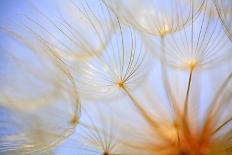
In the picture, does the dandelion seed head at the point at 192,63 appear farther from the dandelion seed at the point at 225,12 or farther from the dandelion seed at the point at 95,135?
the dandelion seed at the point at 95,135

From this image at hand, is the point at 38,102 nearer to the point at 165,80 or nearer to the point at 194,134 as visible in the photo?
the point at 165,80

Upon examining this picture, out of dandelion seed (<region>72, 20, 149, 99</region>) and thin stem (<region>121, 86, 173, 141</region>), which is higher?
dandelion seed (<region>72, 20, 149, 99</region>)

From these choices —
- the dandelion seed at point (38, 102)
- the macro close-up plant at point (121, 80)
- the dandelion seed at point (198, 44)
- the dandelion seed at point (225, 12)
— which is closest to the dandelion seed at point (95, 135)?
the macro close-up plant at point (121, 80)

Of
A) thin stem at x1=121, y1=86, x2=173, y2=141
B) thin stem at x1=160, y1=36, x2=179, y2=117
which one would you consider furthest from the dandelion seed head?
thin stem at x1=121, y1=86, x2=173, y2=141

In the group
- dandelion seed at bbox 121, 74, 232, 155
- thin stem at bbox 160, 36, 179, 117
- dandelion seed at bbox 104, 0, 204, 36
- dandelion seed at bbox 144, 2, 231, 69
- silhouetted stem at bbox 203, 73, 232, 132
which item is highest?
dandelion seed at bbox 104, 0, 204, 36

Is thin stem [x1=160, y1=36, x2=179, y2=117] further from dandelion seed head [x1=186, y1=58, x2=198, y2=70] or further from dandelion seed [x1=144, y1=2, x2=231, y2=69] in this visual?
dandelion seed head [x1=186, y1=58, x2=198, y2=70]

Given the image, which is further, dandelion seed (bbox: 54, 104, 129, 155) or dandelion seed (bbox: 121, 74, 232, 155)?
dandelion seed (bbox: 54, 104, 129, 155)

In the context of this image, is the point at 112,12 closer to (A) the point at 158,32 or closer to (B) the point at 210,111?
(A) the point at 158,32

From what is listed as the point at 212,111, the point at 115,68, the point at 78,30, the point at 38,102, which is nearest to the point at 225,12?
the point at 212,111

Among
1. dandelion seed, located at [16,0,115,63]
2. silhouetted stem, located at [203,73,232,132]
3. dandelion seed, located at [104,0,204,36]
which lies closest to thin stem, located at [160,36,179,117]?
dandelion seed, located at [104,0,204,36]
